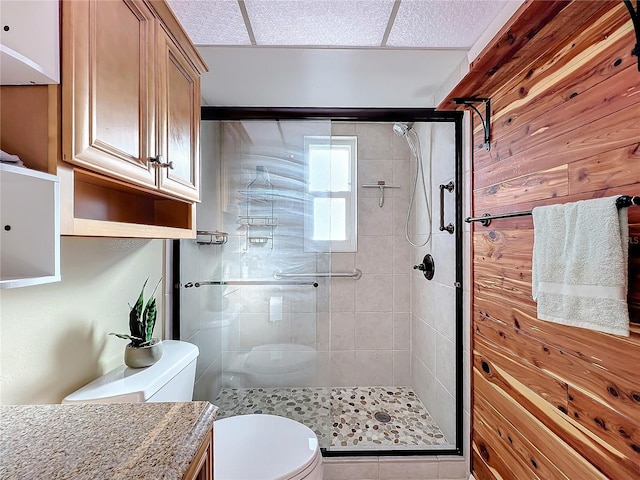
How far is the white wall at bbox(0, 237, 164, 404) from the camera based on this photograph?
0.83m

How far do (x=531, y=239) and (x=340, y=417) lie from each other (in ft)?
5.63

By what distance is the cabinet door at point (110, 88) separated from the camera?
665mm

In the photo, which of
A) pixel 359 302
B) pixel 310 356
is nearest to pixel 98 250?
pixel 310 356

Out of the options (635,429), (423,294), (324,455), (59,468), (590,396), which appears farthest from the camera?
(423,294)

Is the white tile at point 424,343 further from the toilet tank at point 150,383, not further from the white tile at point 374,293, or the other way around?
the toilet tank at point 150,383

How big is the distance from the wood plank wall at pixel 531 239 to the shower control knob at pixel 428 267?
2.37 ft

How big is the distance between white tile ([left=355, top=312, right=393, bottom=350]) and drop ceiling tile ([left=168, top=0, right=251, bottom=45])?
2.12m

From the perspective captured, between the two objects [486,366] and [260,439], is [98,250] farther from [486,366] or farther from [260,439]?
[486,366]

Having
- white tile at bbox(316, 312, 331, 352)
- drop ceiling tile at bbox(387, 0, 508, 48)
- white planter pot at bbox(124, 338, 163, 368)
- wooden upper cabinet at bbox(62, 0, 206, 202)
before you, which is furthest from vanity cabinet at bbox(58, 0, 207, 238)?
white tile at bbox(316, 312, 331, 352)

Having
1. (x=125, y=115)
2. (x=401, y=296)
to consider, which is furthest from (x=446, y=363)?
(x=125, y=115)

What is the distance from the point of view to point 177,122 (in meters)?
1.16

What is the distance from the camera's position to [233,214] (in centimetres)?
199

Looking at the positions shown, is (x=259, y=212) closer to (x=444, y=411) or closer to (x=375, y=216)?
(x=375, y=216)

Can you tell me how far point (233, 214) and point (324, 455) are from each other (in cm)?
154
